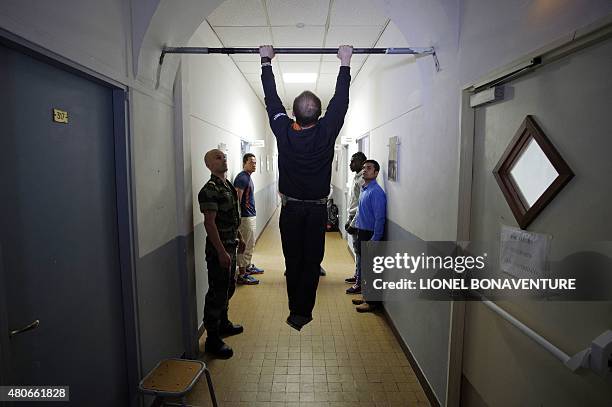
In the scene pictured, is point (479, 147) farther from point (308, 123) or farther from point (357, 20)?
point (357, 20)

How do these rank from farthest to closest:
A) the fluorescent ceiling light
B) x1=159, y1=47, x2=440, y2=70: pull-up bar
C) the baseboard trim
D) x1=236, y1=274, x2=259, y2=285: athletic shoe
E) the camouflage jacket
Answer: the fluorescent ceiling light → x1=236, y1=274, x2=259, y2=285: athletic shoe → the camouflage jacket → the baseboard trim → x1=159, y1=47, x2=440, y2=70: pull-up bar

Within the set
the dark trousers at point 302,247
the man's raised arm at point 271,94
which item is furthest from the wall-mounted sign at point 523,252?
the man's raised arm at point 271,94

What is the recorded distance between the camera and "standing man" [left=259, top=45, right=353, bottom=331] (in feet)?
5.42

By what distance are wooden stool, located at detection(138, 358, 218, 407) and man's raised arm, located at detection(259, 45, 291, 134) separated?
140 centimetres

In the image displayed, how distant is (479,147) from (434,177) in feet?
1.73

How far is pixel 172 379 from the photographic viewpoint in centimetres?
181

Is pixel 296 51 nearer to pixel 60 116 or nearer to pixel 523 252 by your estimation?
pixel 60 116

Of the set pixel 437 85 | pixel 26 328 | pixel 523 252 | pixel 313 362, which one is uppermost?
pixel 437 85

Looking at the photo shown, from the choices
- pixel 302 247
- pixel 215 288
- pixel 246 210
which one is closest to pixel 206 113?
pixel 246 210

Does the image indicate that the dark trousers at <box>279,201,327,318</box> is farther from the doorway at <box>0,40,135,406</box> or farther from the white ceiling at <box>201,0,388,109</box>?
the white ceiling at <box>201,0,388,109</box>

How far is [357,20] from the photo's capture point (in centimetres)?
328

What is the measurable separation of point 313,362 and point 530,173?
2.18 meters

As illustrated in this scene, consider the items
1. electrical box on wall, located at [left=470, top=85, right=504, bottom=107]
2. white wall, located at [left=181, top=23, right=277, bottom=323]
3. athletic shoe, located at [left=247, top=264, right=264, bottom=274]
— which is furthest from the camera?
athletic shoe, located at [left=247, top=264, right=264, bottom=274]

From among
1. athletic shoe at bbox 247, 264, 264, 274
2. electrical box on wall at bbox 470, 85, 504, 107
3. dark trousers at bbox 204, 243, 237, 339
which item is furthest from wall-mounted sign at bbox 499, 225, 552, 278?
athletic shoe at bbox 247, 264, 264, 274
